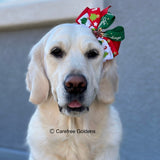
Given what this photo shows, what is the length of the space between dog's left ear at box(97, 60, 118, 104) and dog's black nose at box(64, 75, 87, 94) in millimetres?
439

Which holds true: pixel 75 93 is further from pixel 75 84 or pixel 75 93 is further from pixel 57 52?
pixel 57 52

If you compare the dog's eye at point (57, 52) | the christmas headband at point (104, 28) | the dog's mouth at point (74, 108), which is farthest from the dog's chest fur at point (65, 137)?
the christmas headband at point (104, 28)

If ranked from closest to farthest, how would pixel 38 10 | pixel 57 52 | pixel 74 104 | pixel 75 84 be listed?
pixel 75 84
pixel 74 104
pixel 57 52
pixel 38 10

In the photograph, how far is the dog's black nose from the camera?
1881 millimetres

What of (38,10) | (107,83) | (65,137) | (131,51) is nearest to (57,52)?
(107,83)

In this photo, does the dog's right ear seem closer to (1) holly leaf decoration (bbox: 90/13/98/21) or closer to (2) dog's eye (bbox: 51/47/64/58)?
(2) dog's eye (bbox: 51/47/64/58)

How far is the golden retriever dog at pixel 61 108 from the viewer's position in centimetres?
217

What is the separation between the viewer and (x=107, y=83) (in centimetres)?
239

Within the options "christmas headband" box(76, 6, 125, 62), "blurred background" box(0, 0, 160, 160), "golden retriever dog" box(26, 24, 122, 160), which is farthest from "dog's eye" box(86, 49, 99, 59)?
"blurred background" box(0, 0, 160, 160)

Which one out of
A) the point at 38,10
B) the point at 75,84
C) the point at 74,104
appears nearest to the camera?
the point at 75,84

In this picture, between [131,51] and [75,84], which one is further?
[131,51]

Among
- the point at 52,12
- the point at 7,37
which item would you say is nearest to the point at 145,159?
the point at 52,12

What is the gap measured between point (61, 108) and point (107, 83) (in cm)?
56

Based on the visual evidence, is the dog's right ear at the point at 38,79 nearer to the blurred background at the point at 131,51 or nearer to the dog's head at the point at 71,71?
the dog's head at the point at 71,71
